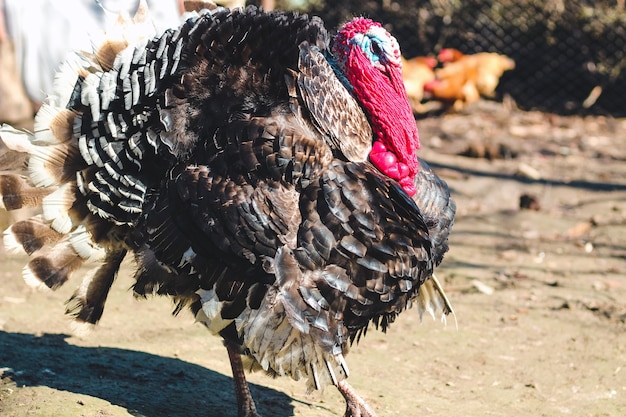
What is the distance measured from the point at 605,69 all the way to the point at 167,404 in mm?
9777

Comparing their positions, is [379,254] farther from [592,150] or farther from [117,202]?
[592,150]

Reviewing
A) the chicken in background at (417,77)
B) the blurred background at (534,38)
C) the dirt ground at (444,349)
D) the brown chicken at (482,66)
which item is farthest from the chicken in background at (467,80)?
the dirt ground at (444,349)

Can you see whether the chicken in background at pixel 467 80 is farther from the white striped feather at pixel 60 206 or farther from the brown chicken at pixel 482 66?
the white striped feather at pixel 60 206

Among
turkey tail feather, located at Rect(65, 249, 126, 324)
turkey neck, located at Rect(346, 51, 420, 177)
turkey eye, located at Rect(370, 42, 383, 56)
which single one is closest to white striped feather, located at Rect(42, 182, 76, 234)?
turkey tail feather, located at Rect(65, 249, 126, 324)

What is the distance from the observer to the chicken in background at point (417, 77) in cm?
1137

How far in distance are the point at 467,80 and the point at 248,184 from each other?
8617 millimetres

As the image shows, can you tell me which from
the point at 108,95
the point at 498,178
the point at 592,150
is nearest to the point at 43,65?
the point at 108,95

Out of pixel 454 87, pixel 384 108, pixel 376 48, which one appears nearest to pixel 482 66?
pixel 454 87

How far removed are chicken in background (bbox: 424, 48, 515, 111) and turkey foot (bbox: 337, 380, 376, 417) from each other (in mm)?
8043

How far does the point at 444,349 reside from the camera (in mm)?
4988

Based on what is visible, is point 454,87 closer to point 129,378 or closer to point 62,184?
point 129,378

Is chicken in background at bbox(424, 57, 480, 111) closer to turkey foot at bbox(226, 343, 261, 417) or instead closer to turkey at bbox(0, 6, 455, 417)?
turkey at bbox(0, 6, 455, 417)

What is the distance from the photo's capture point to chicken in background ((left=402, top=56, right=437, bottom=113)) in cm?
1137

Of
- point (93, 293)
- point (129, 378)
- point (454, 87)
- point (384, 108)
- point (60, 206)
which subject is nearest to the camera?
point (384, 108)
